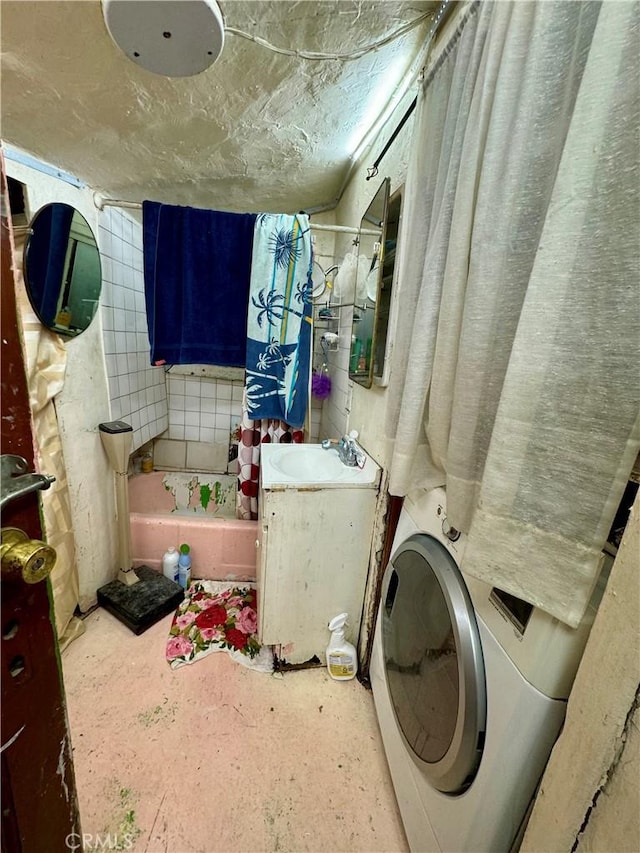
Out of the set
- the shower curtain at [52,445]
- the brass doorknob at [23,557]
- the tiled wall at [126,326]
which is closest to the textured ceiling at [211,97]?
the tiled wall at [126,326]

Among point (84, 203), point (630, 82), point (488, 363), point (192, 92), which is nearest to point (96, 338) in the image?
point (84, 203)

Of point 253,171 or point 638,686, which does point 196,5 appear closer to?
point 253,171

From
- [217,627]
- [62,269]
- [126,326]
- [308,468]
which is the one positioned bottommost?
[217,627]

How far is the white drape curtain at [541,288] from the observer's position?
373 millimetres

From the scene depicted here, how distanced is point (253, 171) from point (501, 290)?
1.51 metres

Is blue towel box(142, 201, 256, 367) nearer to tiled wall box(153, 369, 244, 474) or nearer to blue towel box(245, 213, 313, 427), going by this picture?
blue towel box(245, 213, 313, 427)

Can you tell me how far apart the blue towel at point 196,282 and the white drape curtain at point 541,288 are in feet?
3.38

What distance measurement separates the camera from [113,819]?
86 centimetres

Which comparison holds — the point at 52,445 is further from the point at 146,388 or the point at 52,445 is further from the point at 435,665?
the point at 435,665

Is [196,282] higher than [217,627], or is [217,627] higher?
[196,282]

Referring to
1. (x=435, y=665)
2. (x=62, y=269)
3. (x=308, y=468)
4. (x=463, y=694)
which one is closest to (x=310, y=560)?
(x=308, y=468)

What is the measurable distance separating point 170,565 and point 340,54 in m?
2.15

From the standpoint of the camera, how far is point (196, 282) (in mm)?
1452

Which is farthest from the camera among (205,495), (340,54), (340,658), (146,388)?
(205,495)
